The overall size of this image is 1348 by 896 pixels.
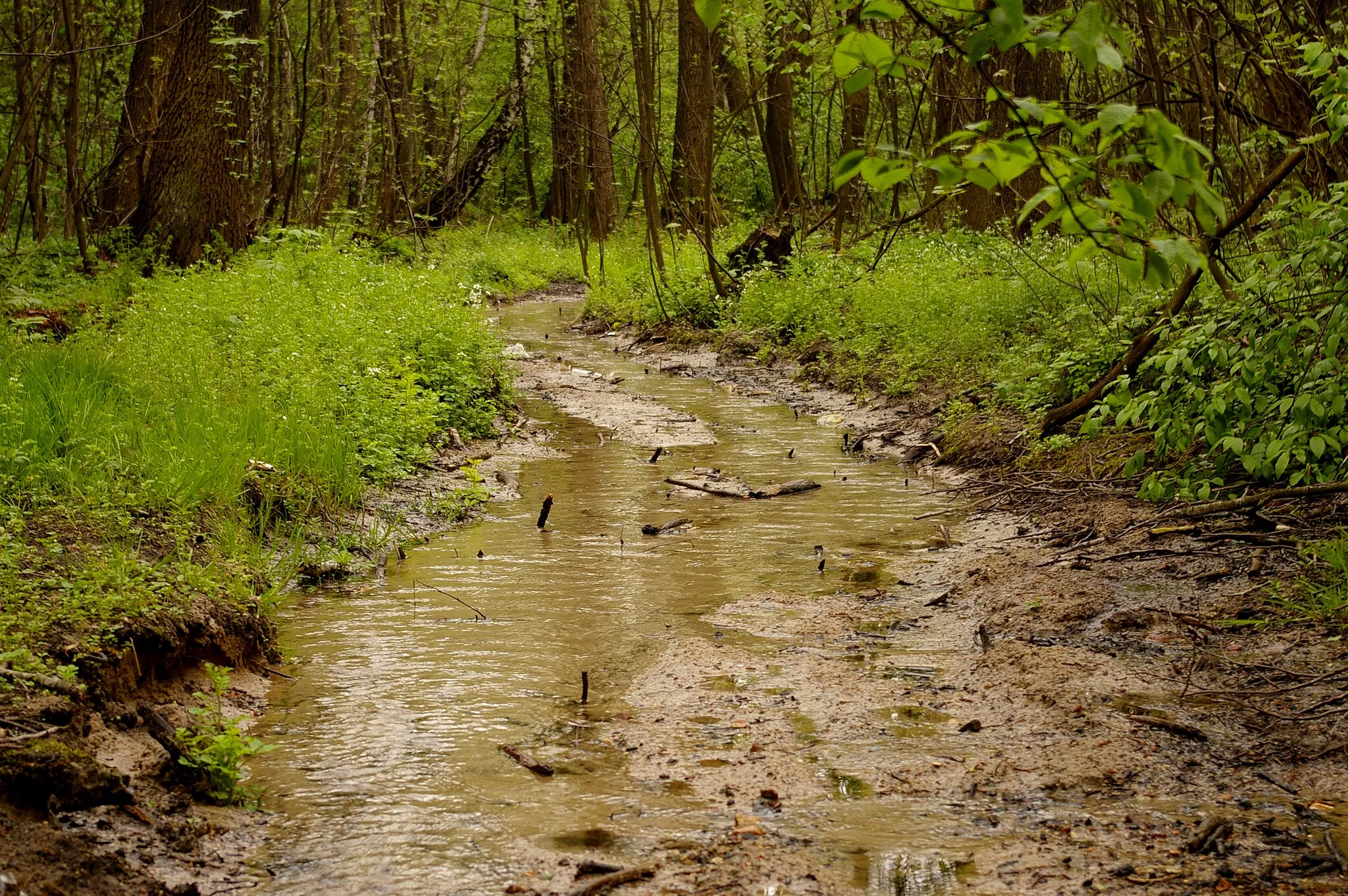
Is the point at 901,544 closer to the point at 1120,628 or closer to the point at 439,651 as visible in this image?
the point at 1120,628

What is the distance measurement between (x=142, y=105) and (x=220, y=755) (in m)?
13.0

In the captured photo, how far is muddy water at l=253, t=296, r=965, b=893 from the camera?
3.47 metres

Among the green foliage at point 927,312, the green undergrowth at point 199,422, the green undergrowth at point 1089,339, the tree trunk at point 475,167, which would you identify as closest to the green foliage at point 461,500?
the green undergrowth at point 199,422

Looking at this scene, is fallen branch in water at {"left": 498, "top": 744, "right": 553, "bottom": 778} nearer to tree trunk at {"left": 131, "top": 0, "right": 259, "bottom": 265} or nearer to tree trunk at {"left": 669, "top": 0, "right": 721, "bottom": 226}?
tree trunk at {"left": 131, "top": 0, "right": 259, "bottom": 265}

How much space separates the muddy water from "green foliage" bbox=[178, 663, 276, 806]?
14cm

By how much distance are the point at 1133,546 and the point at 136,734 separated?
506cm

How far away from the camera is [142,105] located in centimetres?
1404

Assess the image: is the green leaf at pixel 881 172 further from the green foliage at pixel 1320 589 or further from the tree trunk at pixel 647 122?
the tree trunk at pixel 647 122

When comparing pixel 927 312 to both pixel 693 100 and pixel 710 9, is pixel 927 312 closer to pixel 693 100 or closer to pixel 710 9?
pixel 693 100

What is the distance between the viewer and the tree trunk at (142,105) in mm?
13578

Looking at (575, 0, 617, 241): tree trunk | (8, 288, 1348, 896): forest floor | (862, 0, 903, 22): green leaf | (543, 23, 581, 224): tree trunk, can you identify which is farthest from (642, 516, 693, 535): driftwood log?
(575, 0, 617, 241): tree trunk

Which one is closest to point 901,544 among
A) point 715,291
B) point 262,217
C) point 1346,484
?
point 1346,484

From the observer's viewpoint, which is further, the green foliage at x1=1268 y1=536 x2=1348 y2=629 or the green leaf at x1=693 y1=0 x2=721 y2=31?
the green foliage at x1=1268 y1=536 x2=1348 y2=629

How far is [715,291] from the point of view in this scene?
1786 centimetres
